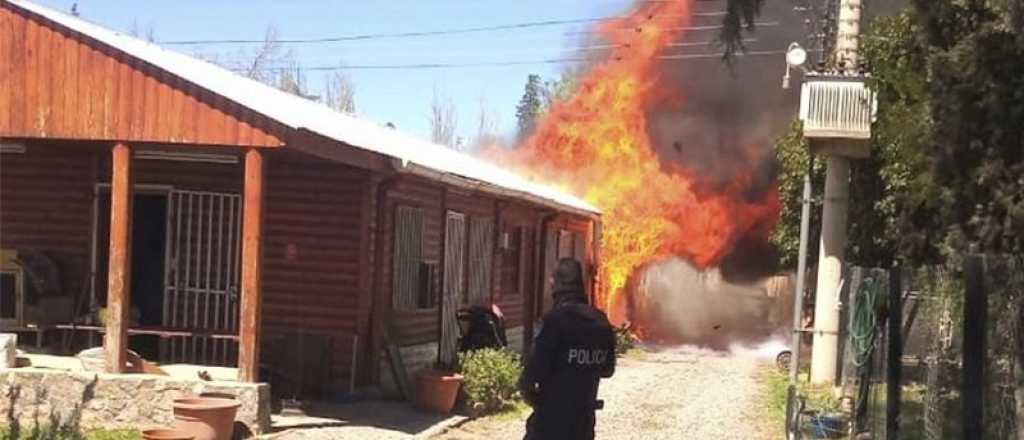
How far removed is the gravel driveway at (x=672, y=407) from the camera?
12836 millimetres

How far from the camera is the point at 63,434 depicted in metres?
10.2

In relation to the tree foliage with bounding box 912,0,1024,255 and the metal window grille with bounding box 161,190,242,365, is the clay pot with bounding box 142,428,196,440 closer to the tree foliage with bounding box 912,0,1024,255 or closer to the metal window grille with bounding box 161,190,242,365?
the metal window grille with bounding box 161,190,242,365

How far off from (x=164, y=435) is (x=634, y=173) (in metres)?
24.7

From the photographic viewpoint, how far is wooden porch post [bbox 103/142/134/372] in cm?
1088

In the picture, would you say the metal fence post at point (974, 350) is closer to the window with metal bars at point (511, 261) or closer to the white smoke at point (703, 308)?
the window with metal bars at point (511, 261)

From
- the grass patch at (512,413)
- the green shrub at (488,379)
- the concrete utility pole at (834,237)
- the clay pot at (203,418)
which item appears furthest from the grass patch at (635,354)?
the clay pot at (203,418)

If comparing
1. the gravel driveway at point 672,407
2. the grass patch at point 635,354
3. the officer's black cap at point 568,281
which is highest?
the officer's black cap at point 568,281

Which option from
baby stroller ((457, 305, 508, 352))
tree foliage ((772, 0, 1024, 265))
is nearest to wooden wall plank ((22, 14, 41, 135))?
baby stroller ((457, 305, 508, 352))

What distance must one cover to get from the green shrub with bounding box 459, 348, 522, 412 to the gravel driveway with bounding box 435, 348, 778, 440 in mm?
369

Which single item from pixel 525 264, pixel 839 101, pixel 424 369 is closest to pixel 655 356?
pixel 525 264

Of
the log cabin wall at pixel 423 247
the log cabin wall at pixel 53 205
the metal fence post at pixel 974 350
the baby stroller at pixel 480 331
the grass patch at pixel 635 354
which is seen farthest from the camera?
the grass patch at pixel 635 354

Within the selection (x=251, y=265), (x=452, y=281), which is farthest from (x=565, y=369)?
(x=452, y=281)

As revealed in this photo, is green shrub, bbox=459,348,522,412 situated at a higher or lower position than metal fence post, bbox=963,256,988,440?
lower

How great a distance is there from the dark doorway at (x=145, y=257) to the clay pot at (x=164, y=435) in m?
4.35
